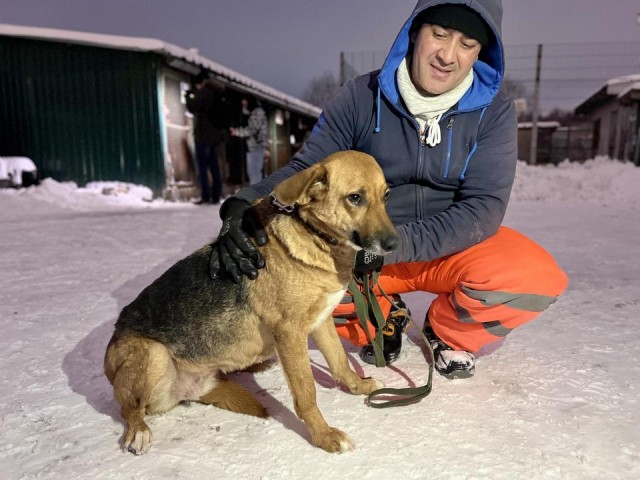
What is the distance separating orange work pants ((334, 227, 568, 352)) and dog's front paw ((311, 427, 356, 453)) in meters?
0.95

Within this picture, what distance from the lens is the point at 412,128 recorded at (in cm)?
249

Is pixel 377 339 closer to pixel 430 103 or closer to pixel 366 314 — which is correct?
pixel 366 314

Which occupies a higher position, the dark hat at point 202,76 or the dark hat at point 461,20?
the dark hat at point 202,76

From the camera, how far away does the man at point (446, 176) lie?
2248mm

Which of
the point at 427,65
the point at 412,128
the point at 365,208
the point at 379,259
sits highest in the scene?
the point at 427,65

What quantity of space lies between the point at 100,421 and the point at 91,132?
10.8m

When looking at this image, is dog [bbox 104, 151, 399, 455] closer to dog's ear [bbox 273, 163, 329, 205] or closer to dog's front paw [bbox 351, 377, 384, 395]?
dog's ear [bbox 273, 163, 329, 205]

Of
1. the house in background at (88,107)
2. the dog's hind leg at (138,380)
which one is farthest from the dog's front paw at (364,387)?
the house in background at (88,107)

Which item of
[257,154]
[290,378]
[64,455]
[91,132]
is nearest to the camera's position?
[64,455]

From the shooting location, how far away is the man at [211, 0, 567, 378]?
2248 mm

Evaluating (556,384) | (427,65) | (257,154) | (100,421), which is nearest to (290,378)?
(100,421)

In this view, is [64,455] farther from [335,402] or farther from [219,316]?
[335,402]

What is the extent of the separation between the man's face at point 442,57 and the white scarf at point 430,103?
0.04 meters

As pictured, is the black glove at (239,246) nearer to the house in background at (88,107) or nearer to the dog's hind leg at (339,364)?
the dog's hind leg at (339,364)
